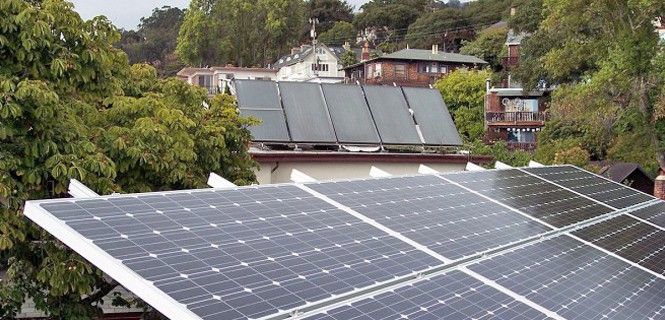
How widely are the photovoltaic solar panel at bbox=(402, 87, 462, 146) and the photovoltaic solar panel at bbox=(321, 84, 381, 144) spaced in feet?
5.50

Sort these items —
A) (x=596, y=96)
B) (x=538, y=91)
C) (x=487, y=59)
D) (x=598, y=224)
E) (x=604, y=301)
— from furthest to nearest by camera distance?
1. (x=487, y=59)
2. (x=538, y=91)
3. (x=596, y=96)
4. (x=598, y=224)
5. (x=604, y=301)

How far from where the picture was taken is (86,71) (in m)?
10.6

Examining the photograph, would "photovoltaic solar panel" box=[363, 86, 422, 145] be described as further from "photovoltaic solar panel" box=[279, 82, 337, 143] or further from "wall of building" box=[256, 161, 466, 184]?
"photovoltaic solar panel" box=[279, 82, 337, 143]

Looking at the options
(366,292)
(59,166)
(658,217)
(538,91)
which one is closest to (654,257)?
(658,217)

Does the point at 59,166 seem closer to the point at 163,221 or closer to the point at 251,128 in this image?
the point at 163,221

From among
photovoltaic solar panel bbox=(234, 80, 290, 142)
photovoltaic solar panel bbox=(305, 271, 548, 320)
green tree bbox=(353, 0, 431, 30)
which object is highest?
green tree bbox=(353, 0, 431, 30)

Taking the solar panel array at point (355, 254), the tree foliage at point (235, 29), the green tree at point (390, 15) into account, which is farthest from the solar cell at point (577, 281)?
the green tree at point (390, 15)

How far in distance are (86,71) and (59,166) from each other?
204 cm

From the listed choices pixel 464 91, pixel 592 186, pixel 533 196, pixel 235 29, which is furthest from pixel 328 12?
pixel 533 196

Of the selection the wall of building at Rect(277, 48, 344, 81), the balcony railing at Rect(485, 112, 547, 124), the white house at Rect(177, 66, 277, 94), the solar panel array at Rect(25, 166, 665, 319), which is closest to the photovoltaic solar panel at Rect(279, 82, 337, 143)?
the solar panel array at Rect(25, 166, 665, 319)

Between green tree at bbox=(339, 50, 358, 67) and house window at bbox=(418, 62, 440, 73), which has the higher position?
green tree at bbox=(339, 50, 358, 67)

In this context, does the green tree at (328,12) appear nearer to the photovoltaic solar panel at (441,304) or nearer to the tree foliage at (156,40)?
the tree foliage at (156,40)

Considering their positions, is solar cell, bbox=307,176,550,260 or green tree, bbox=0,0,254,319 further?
green tree, bbox=0,0,254,319

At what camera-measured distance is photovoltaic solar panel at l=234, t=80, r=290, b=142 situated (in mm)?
18859
